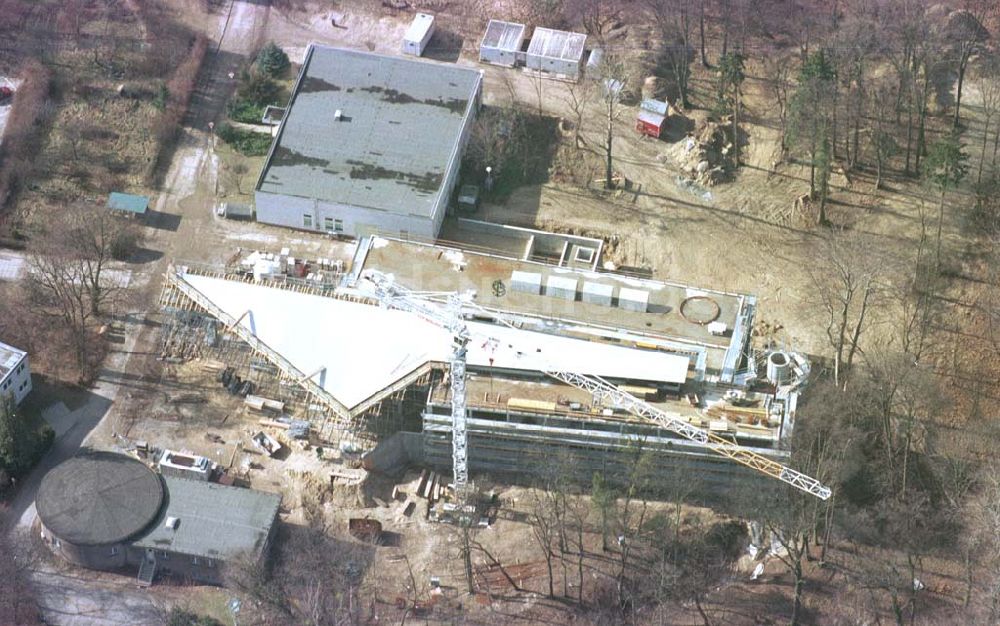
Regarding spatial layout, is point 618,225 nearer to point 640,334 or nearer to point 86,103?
point 640,334

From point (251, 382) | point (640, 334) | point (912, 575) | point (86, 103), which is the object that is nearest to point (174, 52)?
point (86, 103)

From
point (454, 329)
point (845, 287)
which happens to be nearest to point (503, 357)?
point (454, 329)

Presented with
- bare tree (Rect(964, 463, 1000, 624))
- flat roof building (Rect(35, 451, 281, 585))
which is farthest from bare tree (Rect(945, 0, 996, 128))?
flat roof building (Rect(35, 451, 281, 585))

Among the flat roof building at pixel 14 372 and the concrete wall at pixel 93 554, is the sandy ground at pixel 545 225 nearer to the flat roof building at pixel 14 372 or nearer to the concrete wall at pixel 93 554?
the flat roof building at pixel 14 372

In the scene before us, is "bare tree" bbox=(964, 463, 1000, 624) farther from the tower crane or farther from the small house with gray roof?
the small house with gray roof

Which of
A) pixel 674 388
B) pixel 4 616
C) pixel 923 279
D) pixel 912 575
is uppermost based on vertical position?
pixel 923 279

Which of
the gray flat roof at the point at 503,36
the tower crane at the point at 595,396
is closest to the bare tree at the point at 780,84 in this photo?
the gray flat roof at the point at 503,36
